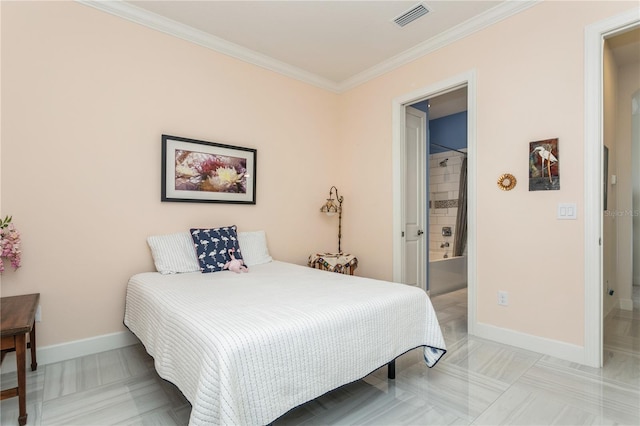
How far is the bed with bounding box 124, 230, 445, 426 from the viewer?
1.27m

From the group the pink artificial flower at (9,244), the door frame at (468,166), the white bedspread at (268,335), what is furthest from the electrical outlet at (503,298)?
the pink artificial flower at (9,244)

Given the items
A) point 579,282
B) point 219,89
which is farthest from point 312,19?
point 579,282

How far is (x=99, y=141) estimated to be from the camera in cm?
260

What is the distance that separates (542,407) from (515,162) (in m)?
1.79

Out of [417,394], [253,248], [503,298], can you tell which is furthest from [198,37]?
[503,298]

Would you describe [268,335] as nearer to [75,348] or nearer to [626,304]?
[75,348]

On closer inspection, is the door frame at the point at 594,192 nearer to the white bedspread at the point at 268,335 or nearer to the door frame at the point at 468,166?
the door frame at the point at 468,166

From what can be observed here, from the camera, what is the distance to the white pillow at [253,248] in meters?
3.19

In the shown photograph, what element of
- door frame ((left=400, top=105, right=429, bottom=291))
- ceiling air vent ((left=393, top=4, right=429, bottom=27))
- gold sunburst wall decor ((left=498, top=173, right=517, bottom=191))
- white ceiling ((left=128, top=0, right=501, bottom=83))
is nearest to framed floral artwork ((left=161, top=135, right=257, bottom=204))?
white ceiling ((left=128, top=0, right=501, bottom=83))

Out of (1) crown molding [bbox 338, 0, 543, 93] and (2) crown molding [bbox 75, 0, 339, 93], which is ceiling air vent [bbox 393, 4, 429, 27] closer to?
(1) crown molding [bbox 338, 0, 543, 93]

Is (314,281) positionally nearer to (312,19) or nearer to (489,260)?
(489,260)

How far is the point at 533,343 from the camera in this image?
8.46 feet

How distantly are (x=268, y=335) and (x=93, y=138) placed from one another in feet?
7.37

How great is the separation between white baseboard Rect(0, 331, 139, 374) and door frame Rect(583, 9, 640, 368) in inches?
138
